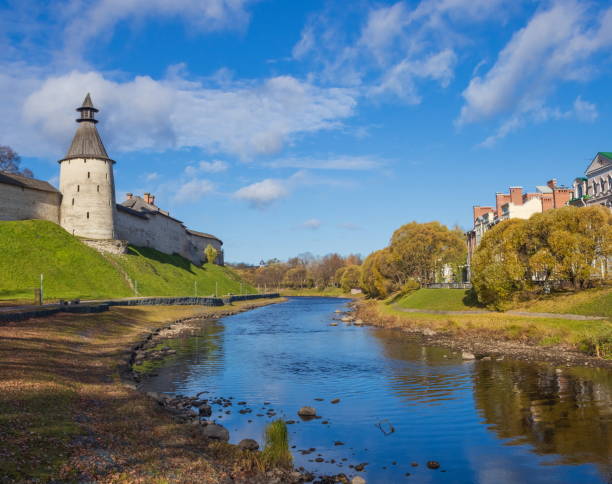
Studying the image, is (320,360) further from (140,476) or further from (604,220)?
(604,220)

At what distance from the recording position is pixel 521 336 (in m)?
35.1

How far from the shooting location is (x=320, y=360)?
105 feet

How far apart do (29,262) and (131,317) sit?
24325 millimetres

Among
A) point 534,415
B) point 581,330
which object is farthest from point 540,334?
point 534,415

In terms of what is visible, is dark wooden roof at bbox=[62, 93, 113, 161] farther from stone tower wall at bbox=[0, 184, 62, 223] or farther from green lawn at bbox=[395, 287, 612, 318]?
green lawn at bbox=[395, 287, 612, 318]

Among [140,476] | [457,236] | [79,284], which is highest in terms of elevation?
[457,236]

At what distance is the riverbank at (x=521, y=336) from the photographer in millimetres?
28500

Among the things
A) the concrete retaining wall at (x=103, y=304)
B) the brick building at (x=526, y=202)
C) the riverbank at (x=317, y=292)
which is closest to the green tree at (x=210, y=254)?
the concrete retaining wall at (x=103, y=304)

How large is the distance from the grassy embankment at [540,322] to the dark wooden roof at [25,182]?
59.0 m

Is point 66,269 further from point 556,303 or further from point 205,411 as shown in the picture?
point 556,303

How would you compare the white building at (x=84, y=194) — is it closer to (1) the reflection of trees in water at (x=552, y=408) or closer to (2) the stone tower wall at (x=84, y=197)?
(2) the stone tower wall at (x=84, y=197)

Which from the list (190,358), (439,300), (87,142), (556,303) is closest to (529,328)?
(556,303)

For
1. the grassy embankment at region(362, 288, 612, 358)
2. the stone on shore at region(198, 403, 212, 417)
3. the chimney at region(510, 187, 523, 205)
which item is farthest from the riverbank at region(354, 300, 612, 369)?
the chimney at region(510, 187, 523, 205)

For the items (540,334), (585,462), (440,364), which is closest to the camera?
(585,462)
